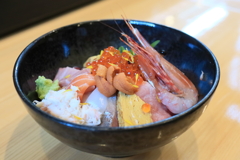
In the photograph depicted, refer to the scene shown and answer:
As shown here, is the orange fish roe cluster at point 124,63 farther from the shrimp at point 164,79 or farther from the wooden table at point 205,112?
the wooden table at point 205,112

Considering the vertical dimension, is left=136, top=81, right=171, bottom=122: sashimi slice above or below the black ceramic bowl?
below

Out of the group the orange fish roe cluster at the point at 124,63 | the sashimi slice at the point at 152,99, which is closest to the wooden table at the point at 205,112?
the sashimi slice at the point at 152,99

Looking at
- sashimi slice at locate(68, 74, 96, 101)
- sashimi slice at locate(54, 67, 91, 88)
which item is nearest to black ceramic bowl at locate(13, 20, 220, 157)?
sashimi slice at locate(54, 67, 91, 88)

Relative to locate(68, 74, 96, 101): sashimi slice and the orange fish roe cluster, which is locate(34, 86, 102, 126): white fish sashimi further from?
the orange fish roe cluster

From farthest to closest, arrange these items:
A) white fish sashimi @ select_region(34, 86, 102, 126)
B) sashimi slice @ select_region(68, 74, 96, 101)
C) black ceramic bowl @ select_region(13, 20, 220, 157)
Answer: sashimi slice @ select_region(68, 74, 96, 101) < white fish sashimi @ select_region(34, 86, 102, 126) < black ceramic bowl @ select_region(13, 20, 220, 157)

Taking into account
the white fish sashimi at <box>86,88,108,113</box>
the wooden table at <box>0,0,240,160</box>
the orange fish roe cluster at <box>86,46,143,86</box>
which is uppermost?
the orange fish roe cluster at <box>86,46,143,86</box>

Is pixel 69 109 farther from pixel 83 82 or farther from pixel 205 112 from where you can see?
pixel 205 112
